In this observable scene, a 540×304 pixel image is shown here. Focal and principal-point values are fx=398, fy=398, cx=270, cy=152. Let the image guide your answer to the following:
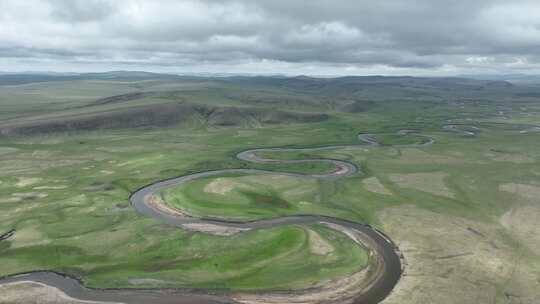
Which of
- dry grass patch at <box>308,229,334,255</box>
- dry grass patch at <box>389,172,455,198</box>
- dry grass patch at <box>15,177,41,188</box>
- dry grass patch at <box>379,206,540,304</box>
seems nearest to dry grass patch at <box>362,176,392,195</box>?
dry grass patch at <box>389,172,455,198</box>

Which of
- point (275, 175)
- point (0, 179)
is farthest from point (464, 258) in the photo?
point (0, 179)

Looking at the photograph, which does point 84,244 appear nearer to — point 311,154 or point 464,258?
point 464,258

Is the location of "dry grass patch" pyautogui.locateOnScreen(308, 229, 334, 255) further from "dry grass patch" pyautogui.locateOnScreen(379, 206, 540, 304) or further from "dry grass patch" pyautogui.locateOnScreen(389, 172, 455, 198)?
"dry grass patch" pyautogui.locateOnScreen(389, 172, 455, 198)

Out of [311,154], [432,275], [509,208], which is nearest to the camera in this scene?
[432,275]

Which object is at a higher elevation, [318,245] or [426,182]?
[426,182]

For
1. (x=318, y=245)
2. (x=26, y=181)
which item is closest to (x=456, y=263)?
(x=318, y=245)

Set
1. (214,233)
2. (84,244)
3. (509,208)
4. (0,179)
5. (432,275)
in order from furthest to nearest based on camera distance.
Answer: (0,179) < (509,208) < (214,233) < (84,244) < (432,275)

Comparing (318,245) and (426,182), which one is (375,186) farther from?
(318,245)

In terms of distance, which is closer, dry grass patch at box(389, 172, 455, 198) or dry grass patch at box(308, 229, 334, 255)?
dry grass patch at box(308, 229, 334, 255)

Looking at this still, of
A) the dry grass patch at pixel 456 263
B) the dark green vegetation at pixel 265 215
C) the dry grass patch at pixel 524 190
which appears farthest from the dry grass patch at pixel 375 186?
the dry grass patch at pixel 524 190

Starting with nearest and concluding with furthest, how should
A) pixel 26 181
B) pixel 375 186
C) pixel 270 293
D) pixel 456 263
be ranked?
pixel 270 293 → pixel 456 263 → pixel 375 186 → pixel 26 181

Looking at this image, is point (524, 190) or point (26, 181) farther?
point (26, 181)
